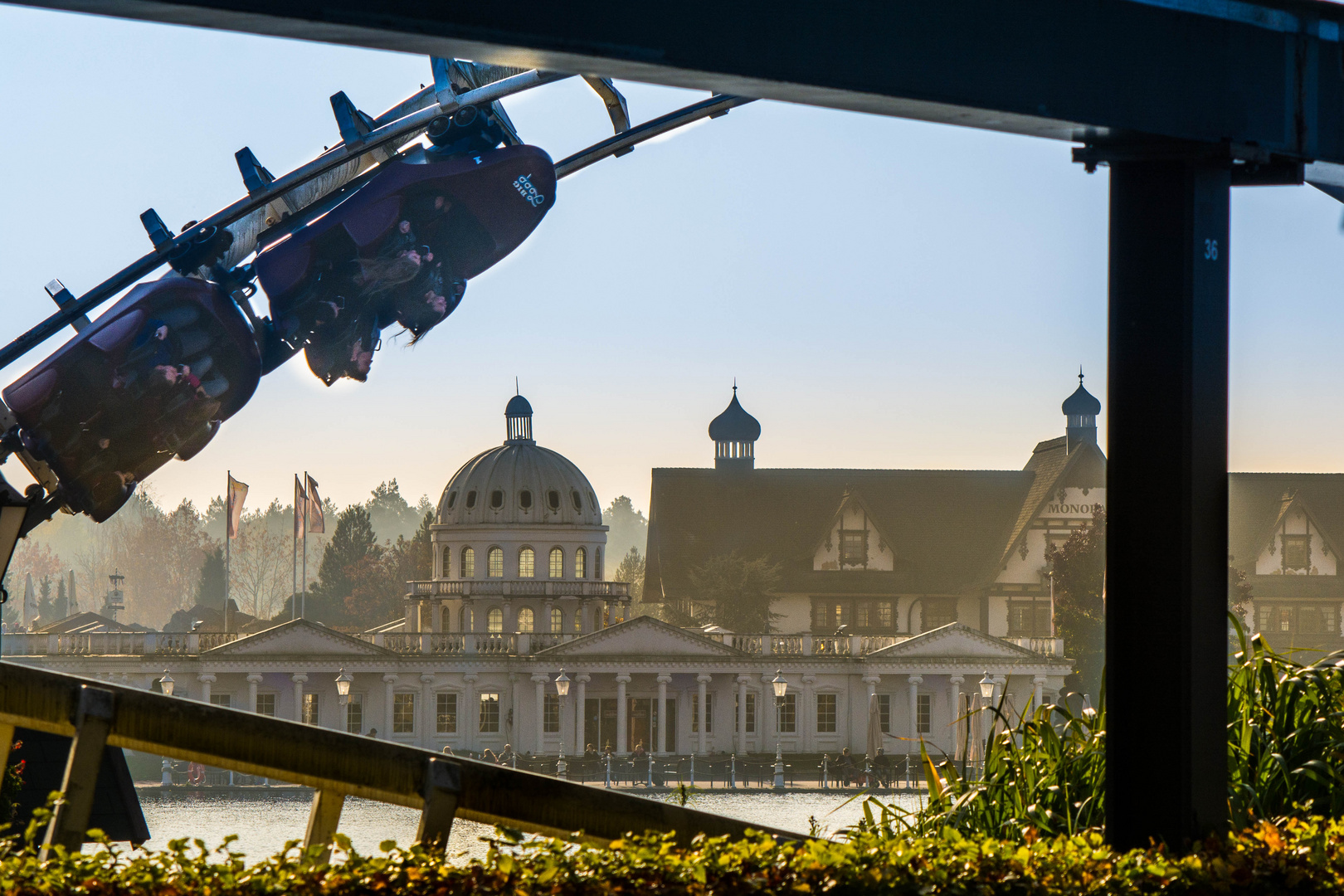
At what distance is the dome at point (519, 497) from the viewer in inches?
3433

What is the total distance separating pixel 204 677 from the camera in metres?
73.7

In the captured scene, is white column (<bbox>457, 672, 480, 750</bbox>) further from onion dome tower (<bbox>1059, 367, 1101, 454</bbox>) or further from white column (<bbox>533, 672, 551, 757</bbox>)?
onion dome tower (<bbox>1059, 367, 1101, 454</bbox>)

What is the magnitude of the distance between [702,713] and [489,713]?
10.9 meters

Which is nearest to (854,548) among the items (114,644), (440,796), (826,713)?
(826,713)

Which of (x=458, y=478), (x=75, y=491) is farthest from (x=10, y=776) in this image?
(x=458, y=478)

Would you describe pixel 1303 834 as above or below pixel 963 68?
below

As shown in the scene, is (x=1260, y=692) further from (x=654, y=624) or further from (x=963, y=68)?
(x=654, y=624)

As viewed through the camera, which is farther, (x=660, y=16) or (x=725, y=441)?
(x=725, y=441)

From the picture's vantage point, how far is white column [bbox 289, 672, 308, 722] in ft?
241

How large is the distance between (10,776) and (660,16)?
5053 millimetres

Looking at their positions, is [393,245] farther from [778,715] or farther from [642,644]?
[778,715]

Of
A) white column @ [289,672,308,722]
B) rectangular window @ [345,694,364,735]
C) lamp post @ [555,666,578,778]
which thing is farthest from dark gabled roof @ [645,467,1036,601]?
white column @ [289,672,308,722]

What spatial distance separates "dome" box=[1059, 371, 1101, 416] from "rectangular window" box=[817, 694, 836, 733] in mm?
32551

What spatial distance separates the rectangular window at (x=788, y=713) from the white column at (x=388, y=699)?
18.9 metres
